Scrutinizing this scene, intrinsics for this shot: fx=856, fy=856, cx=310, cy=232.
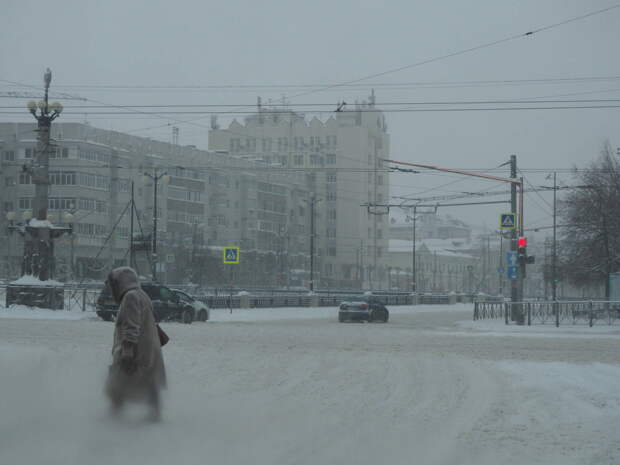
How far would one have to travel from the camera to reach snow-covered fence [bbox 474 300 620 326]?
37.2 m

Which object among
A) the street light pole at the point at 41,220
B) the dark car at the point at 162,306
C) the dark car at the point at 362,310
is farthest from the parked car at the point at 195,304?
the dark car at the point at 362,310

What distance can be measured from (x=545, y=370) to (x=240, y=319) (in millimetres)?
A: 27223

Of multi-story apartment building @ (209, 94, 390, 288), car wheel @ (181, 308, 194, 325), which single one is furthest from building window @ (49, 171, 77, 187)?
car wheel @ (181, 308, 194, 325)

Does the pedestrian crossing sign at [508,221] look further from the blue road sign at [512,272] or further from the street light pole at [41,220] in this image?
the street light pole at [41,220]

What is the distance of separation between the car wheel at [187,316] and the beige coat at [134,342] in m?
26.0

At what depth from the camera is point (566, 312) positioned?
39.3 meters

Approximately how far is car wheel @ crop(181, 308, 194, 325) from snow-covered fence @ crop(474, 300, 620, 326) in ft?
45.3

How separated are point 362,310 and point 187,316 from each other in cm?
1174

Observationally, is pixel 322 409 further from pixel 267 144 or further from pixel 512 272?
pixel 267 144

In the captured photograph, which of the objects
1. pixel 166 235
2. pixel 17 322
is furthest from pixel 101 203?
pixel 17 322

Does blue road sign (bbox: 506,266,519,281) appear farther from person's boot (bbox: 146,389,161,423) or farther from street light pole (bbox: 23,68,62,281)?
person's boot (bbox: 146,389,161,423)

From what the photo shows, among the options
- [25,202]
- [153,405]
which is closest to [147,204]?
[25,202]

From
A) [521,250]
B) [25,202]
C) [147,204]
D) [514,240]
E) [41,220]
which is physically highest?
[147,204]

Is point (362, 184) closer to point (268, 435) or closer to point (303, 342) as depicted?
point (303, 342)
